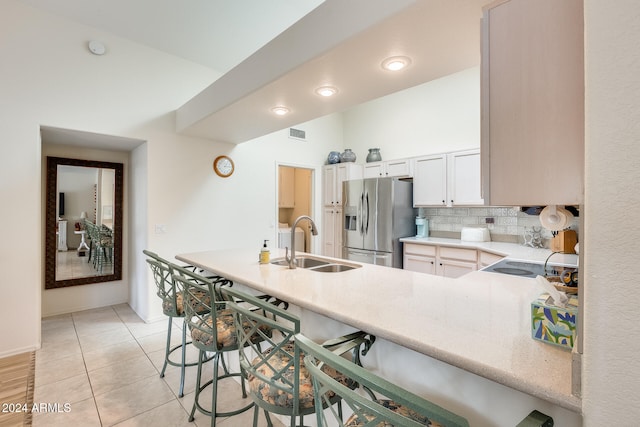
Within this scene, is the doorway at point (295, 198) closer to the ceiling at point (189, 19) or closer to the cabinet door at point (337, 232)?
the cabinet door at point (337, 232)

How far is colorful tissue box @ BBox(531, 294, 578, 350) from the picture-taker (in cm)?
87

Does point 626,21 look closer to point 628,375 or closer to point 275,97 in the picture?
point 628,375

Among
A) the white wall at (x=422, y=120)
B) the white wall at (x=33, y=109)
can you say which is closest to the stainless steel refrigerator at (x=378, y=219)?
the white wall at (x=422, y=120)

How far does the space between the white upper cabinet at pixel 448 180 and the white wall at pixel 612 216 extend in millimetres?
3405

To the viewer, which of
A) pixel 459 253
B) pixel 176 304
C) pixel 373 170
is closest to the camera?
pixel 176 304

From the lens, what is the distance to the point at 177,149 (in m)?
3.65

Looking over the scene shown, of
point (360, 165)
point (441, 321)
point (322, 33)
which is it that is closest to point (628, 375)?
point (441, 321)

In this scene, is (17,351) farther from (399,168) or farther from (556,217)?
(399,168)

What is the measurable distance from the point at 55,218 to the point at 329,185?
153 inches

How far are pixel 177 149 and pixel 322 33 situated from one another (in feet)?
8.70

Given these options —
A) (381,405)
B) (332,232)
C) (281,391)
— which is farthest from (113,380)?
(332,232)

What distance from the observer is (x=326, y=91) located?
2316 millimetres

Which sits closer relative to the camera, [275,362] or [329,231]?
[275,362]

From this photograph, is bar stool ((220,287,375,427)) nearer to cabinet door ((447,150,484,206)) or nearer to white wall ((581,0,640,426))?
white wall ((581,0,640,426))
